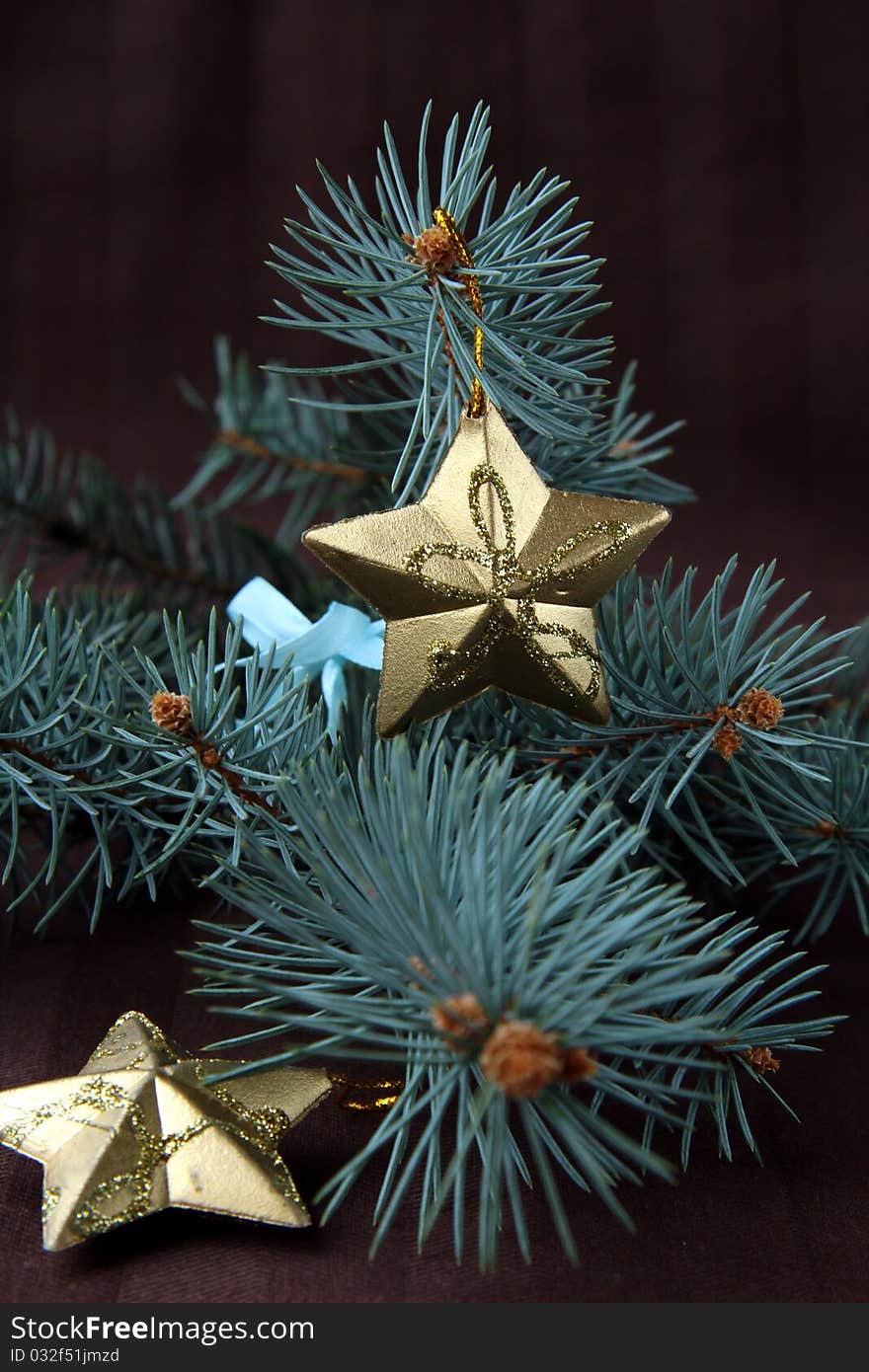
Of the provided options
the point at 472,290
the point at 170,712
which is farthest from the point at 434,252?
the point at 170,712

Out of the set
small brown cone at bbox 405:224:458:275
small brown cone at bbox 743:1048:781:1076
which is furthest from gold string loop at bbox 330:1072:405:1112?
small brown cone at bbox 405:224:458:275

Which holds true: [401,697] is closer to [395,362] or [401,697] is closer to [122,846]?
[395,362]

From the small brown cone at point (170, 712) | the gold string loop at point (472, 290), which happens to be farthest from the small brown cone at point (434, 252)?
the small brown cone at point (170, 712)

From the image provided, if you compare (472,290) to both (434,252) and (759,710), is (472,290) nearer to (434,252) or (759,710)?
(434,252)

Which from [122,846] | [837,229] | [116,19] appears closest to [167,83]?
[116,19]

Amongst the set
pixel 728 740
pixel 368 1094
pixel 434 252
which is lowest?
pixel 368 1094

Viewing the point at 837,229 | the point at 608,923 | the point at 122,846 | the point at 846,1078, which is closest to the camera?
the point at 608,923
